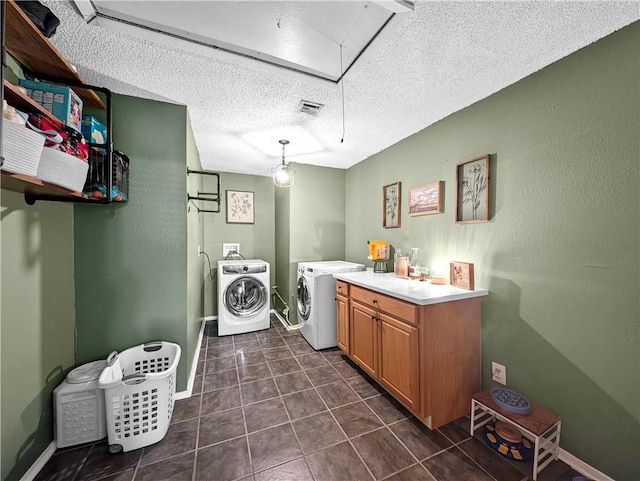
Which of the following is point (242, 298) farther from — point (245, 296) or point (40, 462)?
point (40, 462)

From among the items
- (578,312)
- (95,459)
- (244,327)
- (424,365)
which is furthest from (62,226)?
(578,312)

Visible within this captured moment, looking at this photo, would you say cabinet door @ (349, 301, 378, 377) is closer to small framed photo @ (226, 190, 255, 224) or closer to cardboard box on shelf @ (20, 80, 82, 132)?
cardboard box on shelf @ (20, 80, 82, 132)

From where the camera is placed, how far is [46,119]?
1127 millimetres

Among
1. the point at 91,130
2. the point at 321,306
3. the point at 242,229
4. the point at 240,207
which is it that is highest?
the point at 91,130

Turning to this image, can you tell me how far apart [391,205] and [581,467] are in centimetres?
233

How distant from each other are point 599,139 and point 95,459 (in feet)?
11.0

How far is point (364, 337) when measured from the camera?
223cm

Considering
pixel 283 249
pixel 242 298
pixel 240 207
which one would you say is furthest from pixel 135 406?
pixel 240 207

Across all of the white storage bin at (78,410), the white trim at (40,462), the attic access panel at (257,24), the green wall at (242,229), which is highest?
the attic access panel at (257,24)

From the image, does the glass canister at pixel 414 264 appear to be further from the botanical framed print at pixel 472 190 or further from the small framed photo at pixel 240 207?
the small framed photo at pixel 240 207

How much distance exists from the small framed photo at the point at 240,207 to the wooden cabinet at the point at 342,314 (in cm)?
221

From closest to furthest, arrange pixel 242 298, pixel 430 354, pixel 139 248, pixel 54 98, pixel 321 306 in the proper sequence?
pixel 54 98
pixel 430 354
pixel 139 248
pixel 321 306
pixel 242 298

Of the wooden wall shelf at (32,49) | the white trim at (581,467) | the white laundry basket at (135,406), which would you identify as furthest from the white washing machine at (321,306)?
the wooden wall shelf at (32,49)

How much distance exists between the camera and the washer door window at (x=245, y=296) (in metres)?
3.23
